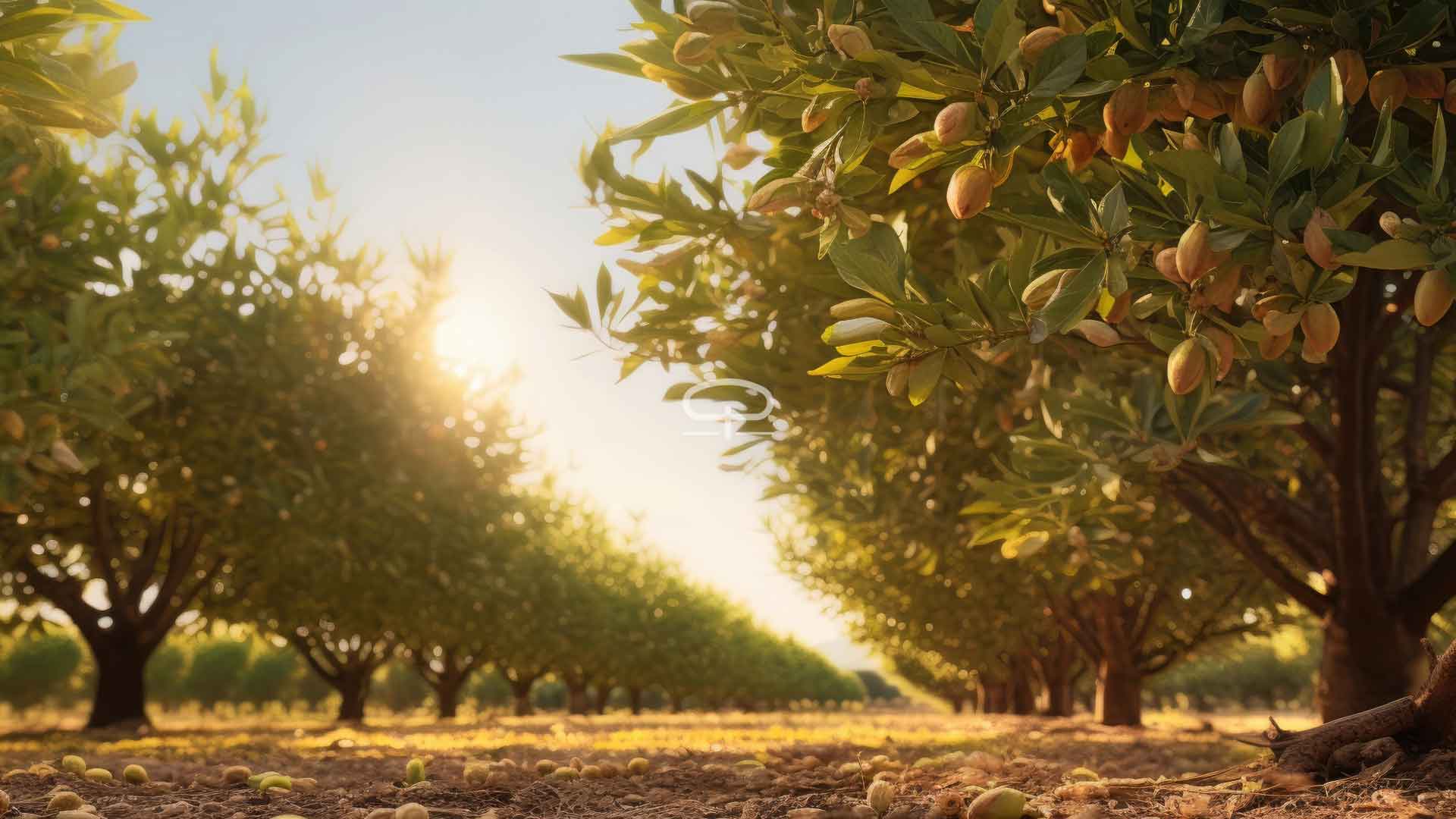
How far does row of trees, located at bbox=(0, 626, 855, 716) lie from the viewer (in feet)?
198

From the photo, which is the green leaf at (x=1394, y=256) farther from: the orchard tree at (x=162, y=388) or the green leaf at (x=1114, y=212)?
the orchard tree at (x=162, y=388)

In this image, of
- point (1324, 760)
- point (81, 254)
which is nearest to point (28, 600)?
point (81, 254)

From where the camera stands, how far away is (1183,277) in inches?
104

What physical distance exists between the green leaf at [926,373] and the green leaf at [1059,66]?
2.85ft

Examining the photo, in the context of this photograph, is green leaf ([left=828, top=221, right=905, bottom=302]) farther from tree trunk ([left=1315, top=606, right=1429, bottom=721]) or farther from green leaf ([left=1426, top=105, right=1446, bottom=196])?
tree trunk ([left=1315, top=606, right=1429, bottom=721])

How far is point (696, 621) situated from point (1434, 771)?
48.9 meters

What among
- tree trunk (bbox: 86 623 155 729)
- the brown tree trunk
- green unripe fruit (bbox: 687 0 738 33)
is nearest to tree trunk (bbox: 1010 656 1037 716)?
the brown tree trunk

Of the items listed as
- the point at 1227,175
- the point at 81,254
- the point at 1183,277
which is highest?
the point at 81,254

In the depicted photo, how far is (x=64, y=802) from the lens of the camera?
3896mm

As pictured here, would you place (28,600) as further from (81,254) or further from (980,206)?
(980,206)

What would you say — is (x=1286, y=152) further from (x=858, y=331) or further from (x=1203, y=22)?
(x=858, y=331)

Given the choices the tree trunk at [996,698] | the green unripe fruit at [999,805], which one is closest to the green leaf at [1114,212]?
the green unripe fruit at [999,805]

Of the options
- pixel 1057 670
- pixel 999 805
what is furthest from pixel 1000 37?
pixel 1057 670

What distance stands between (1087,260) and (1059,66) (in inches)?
23.2
